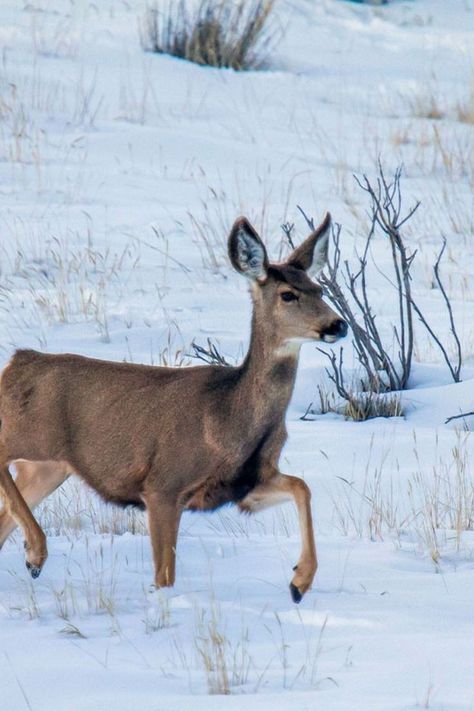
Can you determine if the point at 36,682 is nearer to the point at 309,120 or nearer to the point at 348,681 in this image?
the point at 348,681

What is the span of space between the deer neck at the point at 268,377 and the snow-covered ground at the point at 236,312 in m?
0.64

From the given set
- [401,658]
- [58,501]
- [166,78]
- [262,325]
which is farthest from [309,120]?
[401,658]

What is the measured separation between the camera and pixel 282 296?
20.0 feet

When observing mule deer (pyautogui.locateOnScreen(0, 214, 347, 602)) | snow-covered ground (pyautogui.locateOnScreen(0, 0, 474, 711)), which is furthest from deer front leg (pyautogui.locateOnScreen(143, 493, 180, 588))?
snow-covered ground (pyautogui.locateOnScreen(0, 0, 474, 711))

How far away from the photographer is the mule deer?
5.94 metres

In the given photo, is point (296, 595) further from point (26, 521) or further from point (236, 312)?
point (236, 312)

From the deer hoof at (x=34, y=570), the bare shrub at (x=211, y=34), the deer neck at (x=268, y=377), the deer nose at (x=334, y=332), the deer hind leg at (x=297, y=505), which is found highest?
the deer nose at (x=334, y=332)

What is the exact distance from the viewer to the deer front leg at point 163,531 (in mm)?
5879

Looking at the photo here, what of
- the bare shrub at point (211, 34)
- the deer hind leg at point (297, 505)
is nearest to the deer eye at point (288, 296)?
the deer hind leg at point (297, 505)

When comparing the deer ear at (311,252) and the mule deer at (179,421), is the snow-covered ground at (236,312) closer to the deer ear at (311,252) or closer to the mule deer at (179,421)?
the mule deer at (179,421)

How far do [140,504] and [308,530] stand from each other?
76 centimetres

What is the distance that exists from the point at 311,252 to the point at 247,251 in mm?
352

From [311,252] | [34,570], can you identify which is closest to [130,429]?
[34,570]

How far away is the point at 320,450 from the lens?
8.33 metres
